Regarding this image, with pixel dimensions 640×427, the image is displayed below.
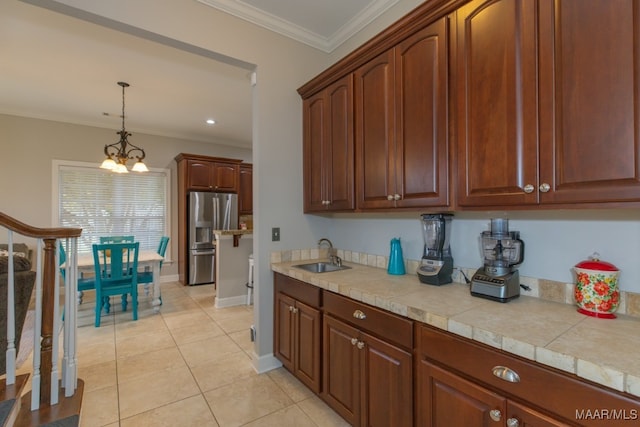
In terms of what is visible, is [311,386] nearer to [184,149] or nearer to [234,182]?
[234,182]

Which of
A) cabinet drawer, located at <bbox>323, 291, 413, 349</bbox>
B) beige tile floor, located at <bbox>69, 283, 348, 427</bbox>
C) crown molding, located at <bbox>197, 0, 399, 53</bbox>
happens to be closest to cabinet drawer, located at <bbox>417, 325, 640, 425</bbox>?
cabinet drawer, located at <bbox>323, 291, 413, 349</bbox>

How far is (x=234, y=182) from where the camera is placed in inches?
228

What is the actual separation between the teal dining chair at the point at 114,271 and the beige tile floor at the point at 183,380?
0.38 metres

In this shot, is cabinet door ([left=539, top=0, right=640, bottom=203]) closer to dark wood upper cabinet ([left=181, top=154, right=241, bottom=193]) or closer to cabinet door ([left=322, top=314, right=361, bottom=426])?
cabinet door ([left=322, top=314, right=361, bottom=426])

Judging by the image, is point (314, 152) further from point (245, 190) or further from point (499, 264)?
point (245, 190)

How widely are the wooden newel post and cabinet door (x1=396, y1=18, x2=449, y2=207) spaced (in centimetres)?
209

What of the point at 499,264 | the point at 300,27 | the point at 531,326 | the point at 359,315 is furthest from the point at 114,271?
the point at 531,326

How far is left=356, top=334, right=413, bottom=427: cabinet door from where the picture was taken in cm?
135

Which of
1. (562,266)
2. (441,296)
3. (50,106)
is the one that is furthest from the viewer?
(50,106)

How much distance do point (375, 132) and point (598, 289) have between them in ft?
4.48

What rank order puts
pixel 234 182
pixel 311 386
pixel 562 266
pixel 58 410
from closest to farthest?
1. pixel 562 266
2. pixel 58 410
3. pixel 311 386
4. pixel 234 182

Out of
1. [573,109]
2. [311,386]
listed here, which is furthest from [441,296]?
[311,386]

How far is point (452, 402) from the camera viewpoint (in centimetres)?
116

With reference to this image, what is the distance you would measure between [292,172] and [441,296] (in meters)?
1.61
